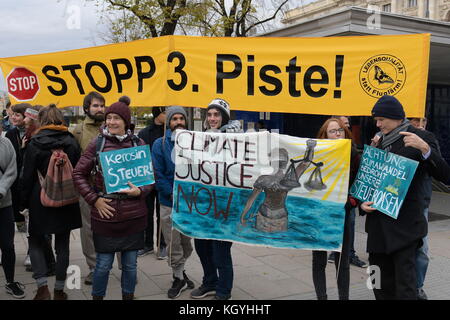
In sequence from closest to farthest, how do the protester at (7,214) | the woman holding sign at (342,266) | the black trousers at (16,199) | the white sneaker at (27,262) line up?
the woman holding sign at (342,266), the protester at (7,214), the black trousers at (16,199), the white sneaker at (27,262)

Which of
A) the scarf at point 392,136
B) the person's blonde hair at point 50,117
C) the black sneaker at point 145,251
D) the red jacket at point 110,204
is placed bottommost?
the black sneaker at point 145,251

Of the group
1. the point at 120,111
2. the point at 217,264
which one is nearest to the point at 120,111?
the point at 120,111

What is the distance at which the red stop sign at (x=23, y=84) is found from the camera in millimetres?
5180

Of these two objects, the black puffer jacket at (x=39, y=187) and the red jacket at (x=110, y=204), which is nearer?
the red jacket at (x=110, y=204)

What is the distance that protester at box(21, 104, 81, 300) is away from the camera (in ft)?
12.8

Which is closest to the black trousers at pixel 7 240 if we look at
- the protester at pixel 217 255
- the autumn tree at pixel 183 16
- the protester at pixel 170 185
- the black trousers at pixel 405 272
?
the protester at pixel 170 185

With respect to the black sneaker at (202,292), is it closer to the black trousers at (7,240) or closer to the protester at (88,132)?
the protester at (88,132)

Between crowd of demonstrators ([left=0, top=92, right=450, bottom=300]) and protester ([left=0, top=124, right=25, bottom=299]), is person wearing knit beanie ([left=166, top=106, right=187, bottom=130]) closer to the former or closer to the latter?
crowd of demonstrators ([left=0, top=92, right=450, bottom=300])

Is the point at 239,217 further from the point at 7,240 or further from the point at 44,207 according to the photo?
the point at 7,240

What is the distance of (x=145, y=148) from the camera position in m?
3.67

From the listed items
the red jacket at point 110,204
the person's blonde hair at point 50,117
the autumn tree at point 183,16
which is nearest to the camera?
the red jacket at point 110,204

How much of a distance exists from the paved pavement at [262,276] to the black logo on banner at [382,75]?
2.05 m

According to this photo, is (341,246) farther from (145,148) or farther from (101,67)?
(101,67)
